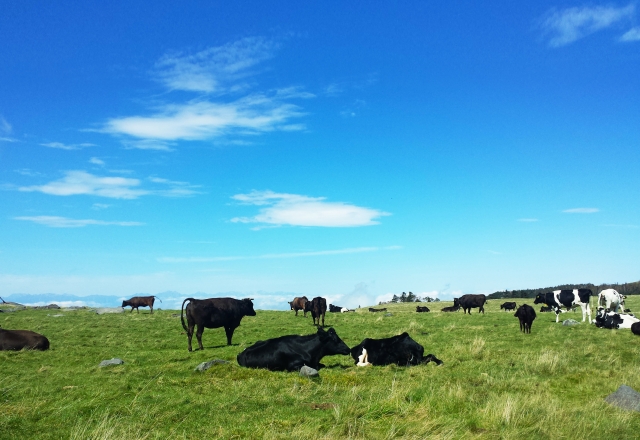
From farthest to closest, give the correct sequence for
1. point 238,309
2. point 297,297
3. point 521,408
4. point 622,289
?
point 622,289 → point 297,297 → point 238,309 → point 521,408

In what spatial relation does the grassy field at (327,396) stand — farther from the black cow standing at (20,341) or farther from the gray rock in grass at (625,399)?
the black cow standing at (20,341)

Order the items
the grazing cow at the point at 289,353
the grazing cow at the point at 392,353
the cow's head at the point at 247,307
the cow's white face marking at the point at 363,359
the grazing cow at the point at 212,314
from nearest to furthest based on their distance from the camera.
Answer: the grazing cow at the point at 289,353 < the grazing cow at the point at 392,353 < the cow's white face marking at the point at 363,359 < the grazing cow at the point at 212,314 < the cow's head at the point at 247,307

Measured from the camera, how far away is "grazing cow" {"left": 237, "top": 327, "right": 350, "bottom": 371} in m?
13.9

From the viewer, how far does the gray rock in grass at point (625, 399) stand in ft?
31.4

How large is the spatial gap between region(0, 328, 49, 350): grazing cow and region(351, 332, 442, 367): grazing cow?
13261 millimetres

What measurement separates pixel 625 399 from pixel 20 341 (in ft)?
67.9

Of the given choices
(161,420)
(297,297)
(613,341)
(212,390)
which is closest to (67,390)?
(212,390)

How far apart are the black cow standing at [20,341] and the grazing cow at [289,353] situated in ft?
33.5

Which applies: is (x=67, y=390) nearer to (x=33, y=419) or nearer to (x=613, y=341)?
(x=33, y=419)

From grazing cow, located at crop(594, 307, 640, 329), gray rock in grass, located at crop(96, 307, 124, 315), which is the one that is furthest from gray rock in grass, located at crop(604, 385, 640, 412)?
gray rock in grass, located at crop(96, 307, 124, 315)

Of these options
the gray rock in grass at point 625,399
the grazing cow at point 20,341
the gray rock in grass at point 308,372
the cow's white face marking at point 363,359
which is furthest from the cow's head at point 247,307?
the gray rock in grass at point 625,399

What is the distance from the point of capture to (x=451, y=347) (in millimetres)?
18016

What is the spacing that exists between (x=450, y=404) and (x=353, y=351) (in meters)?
6.75

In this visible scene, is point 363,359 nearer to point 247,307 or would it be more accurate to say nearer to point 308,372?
point 308,372
